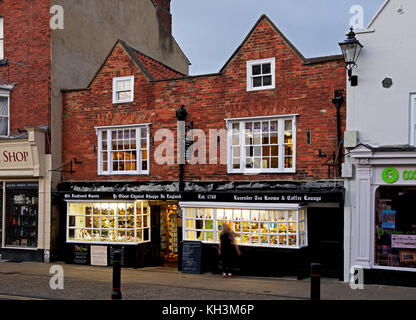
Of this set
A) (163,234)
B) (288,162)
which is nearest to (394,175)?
(288,162)

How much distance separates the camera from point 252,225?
1484 cm

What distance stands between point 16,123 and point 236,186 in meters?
8.92

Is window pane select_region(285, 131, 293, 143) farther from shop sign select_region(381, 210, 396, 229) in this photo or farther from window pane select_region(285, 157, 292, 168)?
shop sign select_region(381, 210, 396, 229)

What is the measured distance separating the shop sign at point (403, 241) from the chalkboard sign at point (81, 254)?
984 cm

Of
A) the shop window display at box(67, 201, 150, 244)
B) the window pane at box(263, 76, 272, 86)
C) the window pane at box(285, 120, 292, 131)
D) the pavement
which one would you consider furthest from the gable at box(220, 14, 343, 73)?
the pavement

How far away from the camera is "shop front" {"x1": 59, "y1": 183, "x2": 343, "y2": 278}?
46.6 ft

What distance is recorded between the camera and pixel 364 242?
13.2m

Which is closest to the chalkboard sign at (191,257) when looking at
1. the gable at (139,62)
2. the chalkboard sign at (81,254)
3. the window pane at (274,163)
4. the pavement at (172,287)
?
the pavement at (172,287)

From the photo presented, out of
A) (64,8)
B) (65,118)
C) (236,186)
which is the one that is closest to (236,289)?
(236,186)

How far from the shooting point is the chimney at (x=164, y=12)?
2480cm

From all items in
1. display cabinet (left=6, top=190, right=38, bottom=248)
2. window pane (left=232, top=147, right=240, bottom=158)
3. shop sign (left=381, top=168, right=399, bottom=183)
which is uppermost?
window pane (left=232, top=147, right=240, bottom=158)

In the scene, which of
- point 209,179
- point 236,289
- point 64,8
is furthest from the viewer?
point 64,8

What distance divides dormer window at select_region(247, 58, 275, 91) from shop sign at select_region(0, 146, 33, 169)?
8205 millimetres

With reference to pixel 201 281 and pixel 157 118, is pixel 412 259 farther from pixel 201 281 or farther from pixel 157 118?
pixel 157 118
